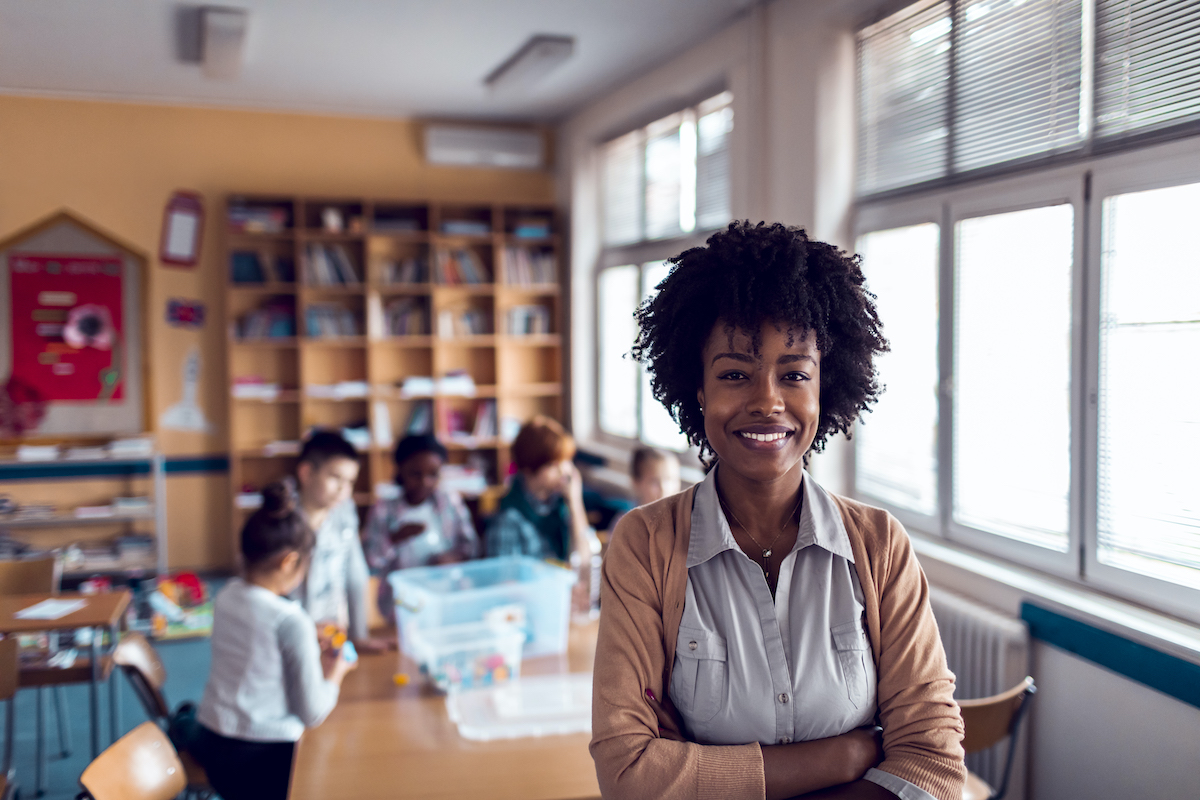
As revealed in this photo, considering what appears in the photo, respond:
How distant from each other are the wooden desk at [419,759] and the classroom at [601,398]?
0.04 feet

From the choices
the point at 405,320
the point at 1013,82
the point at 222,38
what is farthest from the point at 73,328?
the point at 1013,82

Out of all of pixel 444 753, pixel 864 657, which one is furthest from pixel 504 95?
pixel 864 657

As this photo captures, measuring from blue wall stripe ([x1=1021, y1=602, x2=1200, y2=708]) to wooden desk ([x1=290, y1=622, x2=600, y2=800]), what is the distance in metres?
1.40

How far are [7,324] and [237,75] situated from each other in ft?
7.21

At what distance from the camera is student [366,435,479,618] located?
304 cm

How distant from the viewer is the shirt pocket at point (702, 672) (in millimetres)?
1169

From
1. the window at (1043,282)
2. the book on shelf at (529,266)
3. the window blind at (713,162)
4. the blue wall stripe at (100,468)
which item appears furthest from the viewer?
the book on shelf at (529,266)

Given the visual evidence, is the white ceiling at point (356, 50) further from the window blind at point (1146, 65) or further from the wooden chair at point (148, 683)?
the wooden chair at point (148, 683)

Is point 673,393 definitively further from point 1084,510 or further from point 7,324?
point 7,324

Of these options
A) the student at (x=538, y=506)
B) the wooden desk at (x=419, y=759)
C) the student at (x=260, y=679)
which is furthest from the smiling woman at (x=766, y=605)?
the student at (x=538, y=506)

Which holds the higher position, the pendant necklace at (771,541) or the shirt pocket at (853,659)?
the pendant necklace at (771,541)

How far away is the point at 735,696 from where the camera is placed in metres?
1.16

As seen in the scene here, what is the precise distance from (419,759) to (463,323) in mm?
4534

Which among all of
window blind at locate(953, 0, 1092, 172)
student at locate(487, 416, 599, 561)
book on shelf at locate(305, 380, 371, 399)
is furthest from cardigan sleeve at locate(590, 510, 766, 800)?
book on shelf at locate(305, 380, 371, 399)
